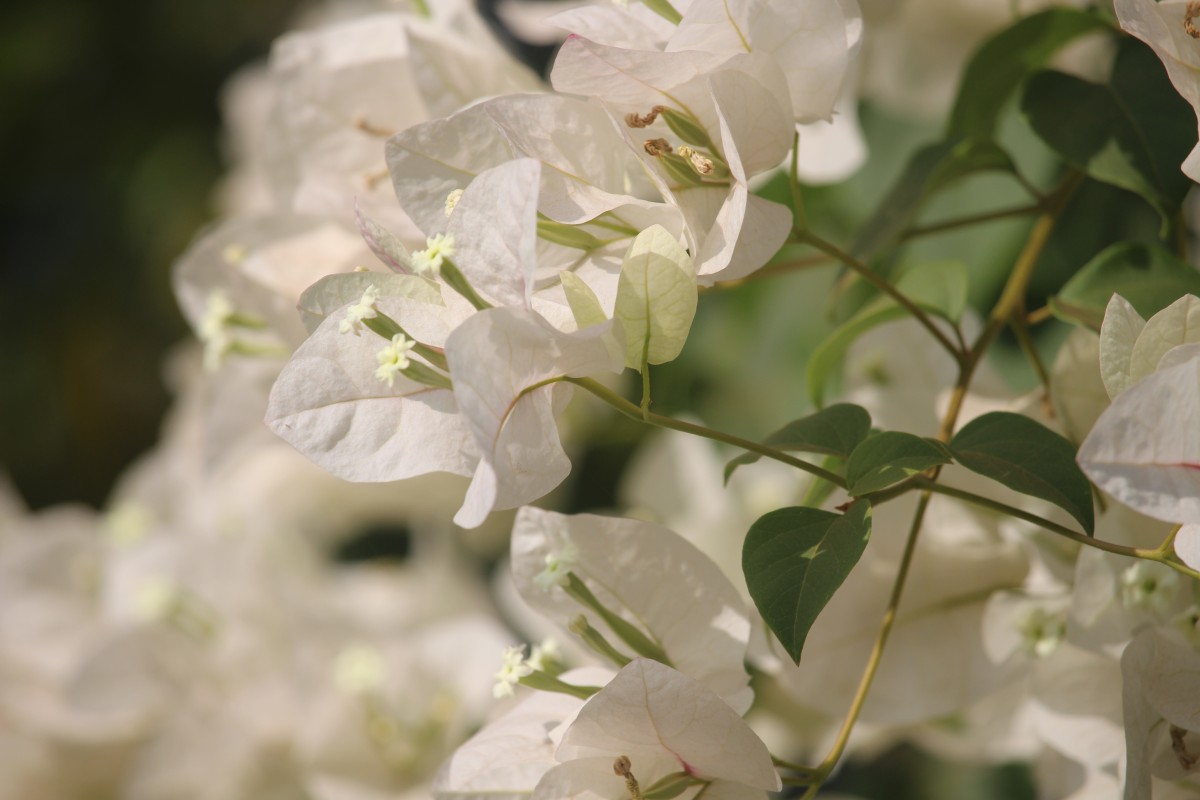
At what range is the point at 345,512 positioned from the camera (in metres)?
0.79

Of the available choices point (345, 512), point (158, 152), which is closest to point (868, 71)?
point (345, 512)

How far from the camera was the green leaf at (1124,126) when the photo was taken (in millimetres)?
368

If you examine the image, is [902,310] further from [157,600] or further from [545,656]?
[157,600]

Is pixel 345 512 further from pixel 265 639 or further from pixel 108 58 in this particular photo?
pixel 108 58

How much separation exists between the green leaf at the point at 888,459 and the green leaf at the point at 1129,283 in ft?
0.31

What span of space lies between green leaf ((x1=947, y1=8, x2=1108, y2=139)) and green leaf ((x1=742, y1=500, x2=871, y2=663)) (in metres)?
0.19

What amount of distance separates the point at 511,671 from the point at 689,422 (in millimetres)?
118

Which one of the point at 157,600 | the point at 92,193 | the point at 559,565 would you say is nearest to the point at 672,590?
the point at 559,565

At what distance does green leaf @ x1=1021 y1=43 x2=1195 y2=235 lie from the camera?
368 millimetres

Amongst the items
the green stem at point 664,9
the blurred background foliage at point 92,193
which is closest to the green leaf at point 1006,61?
the green stem at point 664,9

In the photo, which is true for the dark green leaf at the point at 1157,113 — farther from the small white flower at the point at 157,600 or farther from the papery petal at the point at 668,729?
the small white flower at the point at 157,600

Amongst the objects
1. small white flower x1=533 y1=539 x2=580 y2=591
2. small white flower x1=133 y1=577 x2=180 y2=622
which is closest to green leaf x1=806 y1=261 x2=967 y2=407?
small white flower x1=533 y1=539 x2=580 y2=591

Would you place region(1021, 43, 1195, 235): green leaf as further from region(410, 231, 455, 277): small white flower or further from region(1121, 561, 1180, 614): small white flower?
region(410, 231, 455, 277): small white flower

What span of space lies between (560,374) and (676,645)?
0.10m
